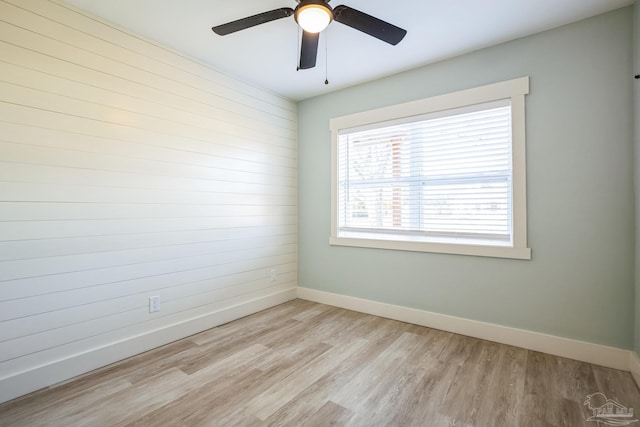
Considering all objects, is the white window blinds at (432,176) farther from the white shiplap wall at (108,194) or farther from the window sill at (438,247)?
the white shiplap wall at (108,194)

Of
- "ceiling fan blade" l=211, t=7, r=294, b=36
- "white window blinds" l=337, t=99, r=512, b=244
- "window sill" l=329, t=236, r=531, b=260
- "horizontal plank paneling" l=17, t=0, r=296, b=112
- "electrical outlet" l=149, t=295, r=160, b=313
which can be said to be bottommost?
"electrical outlet" l=149, t=295, r=160, b=313

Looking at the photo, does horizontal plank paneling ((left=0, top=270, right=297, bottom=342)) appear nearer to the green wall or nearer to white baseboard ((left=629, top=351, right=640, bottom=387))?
the green wall

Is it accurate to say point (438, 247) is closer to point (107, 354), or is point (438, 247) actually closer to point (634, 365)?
point (634, 365)

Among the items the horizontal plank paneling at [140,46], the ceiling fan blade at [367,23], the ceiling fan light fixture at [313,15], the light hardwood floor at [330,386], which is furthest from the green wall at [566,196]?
the horizontal plank paneling at [140,46]

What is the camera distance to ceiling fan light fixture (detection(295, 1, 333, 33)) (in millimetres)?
1740

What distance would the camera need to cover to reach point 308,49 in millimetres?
2102

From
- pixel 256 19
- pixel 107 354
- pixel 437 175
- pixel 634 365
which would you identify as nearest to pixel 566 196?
pixel 437 175

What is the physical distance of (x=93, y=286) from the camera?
7.42 ft

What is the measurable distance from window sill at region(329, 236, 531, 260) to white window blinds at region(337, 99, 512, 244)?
0.44ft

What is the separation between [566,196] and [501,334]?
1.27 m

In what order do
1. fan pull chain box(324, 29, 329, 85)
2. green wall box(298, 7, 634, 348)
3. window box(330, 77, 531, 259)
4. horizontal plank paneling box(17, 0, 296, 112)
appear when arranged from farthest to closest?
window box(330, 77, 531, 259) → fan pull chain box(324, 29, 329, 85) → green wall box(298, 7, 634, 348) → horizontal plank paneling box(17, 0, 296, 112)

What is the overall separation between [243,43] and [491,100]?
2223 millimetres

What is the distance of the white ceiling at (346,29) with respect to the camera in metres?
2.16

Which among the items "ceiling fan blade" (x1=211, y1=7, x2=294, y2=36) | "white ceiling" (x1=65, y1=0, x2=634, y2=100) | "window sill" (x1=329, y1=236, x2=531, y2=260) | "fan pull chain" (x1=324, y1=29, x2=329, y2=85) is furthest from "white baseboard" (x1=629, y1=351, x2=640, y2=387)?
"ceiling fan blade" (x1=211, y1=7, x2=294, y2=36)
